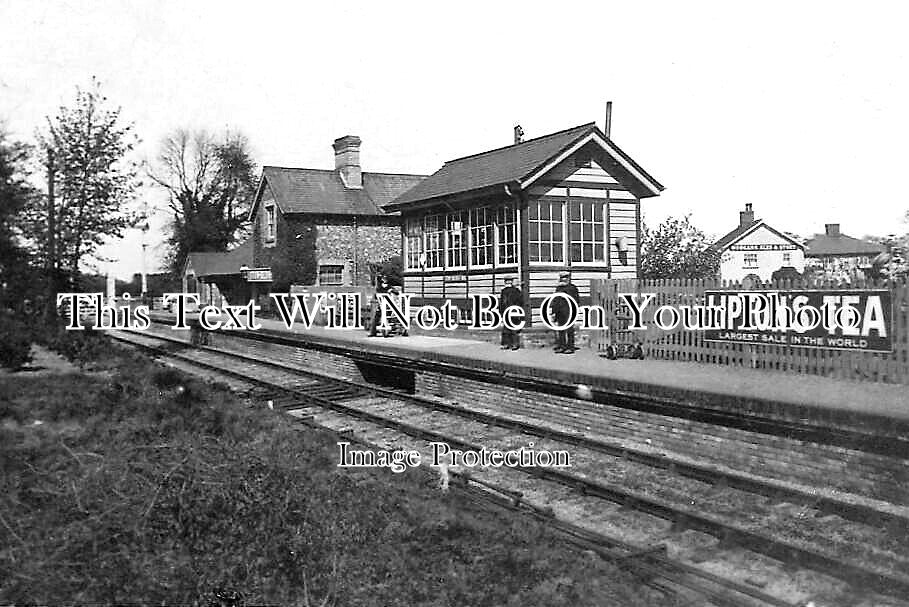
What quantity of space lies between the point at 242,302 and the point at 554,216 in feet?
27.9

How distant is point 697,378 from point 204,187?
259 inches

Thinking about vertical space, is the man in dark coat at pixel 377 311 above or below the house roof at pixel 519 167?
below

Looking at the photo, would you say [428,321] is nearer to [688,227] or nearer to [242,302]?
[688,227]

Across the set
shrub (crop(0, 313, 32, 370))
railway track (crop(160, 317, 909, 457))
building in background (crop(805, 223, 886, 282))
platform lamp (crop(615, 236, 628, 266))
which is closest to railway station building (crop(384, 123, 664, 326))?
platform lamp (crop(615, 236, 628, 266))

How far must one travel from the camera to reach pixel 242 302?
903cm

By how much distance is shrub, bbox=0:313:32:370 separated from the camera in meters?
6.89

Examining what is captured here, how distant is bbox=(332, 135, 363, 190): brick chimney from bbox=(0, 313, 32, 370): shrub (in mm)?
3257

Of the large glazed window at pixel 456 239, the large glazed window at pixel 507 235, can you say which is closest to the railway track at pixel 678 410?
the large glazed window at pixel 507 235

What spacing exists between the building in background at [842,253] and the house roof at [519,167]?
235cm

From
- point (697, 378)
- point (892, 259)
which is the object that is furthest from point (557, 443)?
point (892, 259)

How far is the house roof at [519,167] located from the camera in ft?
37.6

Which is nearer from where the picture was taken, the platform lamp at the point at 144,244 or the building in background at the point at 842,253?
the platform lamp at the point at 144,244

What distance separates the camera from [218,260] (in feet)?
24.7

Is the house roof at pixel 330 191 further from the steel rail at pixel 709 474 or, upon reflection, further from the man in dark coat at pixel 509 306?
the man in dark coat at pixel 509 306
